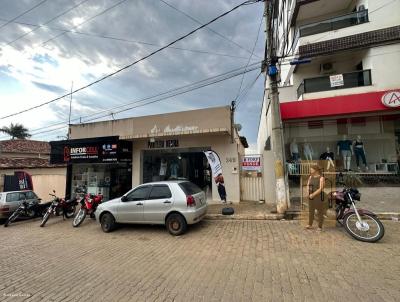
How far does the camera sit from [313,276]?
3.92 metres

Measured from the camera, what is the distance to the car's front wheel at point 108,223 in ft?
25.9

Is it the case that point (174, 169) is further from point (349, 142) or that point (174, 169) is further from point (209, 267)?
point (349, 142)

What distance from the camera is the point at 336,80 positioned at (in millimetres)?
12656

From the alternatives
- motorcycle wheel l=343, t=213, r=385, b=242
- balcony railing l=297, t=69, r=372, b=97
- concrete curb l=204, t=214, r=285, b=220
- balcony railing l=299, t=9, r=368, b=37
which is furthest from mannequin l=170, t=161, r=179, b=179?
balcony railing l=299, t=9, r=368, b=37

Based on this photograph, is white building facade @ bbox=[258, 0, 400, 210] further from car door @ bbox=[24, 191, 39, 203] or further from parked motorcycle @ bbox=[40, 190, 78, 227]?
car door @ bbox=[24, 191, 39, 203]

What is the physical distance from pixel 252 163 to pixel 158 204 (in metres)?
5.31

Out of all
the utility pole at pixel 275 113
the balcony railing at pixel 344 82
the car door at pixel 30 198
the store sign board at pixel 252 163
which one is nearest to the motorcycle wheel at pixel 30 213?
the car door at pixel 30 198

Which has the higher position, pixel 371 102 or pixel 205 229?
pixel 371 102

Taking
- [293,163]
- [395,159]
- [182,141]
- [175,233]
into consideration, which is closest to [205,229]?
[175,233]

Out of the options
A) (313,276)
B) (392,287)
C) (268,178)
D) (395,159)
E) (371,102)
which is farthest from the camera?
(395,159)

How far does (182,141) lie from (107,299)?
29.4ft

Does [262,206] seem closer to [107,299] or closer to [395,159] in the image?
[107,299]

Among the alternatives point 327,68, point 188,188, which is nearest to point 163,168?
point 188,188

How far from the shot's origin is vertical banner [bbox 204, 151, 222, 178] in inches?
438
